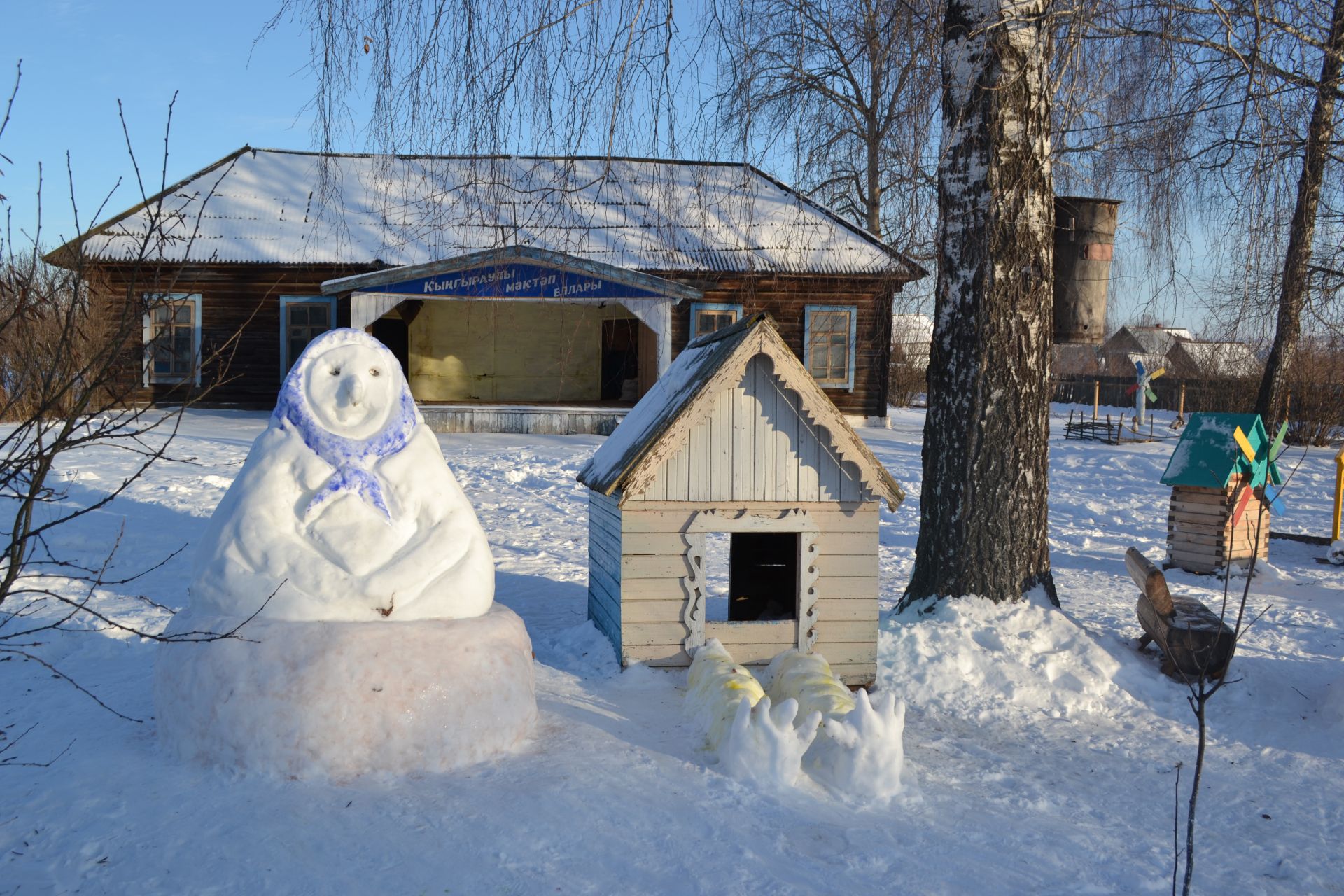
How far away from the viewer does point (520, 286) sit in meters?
15.6

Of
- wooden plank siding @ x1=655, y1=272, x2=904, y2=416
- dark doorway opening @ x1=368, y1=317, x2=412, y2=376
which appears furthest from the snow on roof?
dark doorway opening @ x1=368, y1=317, x2=412, y2=376

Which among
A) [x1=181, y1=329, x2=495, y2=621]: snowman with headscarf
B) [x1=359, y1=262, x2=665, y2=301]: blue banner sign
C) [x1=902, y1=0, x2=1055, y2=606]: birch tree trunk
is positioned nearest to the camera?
[x1=181, y1=329, x2=495, y2=621]: snowman with headscarf

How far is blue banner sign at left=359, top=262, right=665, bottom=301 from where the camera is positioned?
15.2 metres

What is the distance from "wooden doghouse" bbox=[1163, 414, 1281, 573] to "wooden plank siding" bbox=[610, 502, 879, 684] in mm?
5255

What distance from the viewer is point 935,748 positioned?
15.6 feet

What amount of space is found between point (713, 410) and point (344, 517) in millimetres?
2054

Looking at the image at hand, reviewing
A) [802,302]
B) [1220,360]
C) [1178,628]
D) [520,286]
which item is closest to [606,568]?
[1178,628]

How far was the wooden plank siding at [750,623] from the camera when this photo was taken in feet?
17.5

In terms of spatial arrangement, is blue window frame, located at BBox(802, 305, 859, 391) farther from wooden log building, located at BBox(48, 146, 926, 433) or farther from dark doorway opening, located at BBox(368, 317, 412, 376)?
dark doorway opening, located at BBox(368, 317, 412, 376)

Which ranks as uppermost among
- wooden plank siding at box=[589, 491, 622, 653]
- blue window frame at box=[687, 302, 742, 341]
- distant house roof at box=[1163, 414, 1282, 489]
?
blue window frame at box=[687, 302, 742, 341]

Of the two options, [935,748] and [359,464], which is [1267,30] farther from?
[359,464]

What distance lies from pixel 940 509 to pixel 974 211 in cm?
193

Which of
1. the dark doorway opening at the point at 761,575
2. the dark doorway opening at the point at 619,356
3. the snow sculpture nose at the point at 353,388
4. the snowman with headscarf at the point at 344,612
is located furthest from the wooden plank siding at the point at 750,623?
the dark doorway opening at the point at 619,356

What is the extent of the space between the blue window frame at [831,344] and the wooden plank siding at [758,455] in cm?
1310
